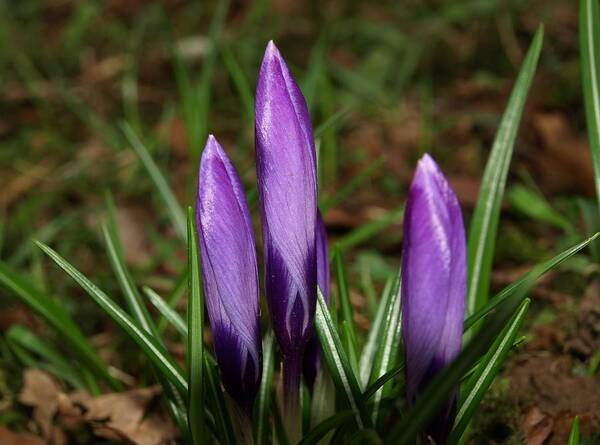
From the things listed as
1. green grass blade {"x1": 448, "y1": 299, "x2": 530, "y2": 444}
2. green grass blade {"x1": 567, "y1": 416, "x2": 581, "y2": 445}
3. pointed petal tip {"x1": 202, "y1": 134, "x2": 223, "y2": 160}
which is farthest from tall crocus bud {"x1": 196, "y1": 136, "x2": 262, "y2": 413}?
green grass blade {"x1": 567, "y1": 416, "x2": 581, "y2": 445}

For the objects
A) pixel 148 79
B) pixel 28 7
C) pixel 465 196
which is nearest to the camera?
pixel 465 196

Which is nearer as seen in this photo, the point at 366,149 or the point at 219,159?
the point at 219,159

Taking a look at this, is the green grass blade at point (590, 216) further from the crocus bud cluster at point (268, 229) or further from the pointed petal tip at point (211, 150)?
the pointed petal tip at point (211, 150)

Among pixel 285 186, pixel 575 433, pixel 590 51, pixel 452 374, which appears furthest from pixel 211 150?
pixel 590 51

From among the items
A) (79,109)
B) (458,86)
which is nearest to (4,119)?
A: (79,109)

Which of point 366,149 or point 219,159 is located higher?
point 219,159

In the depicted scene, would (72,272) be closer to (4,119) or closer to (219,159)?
(219,159)

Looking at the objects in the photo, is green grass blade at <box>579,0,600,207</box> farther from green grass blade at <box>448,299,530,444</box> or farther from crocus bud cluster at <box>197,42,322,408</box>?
crocus bud cluster at <box>197,42,322,408</box>

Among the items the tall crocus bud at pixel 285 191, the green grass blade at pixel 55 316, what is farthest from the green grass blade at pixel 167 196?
the tall crocus bud at pixel 285 191
